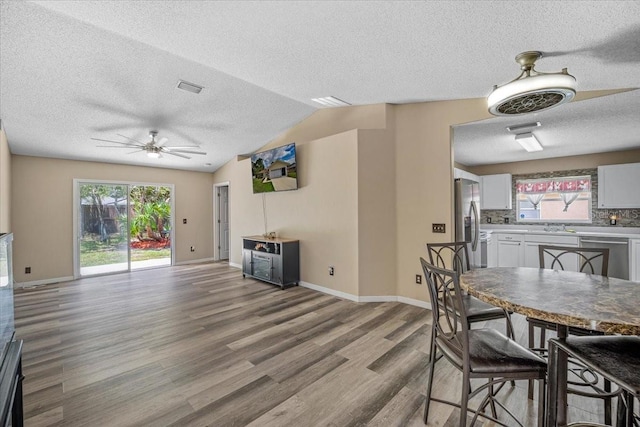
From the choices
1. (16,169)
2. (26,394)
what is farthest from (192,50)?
(16,169)

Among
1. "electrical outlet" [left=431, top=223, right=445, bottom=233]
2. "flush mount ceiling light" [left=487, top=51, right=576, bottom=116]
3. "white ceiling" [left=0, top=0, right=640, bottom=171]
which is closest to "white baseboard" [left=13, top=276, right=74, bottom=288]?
"white ceiling" [left=0, top=0, right=640, bottom=171]

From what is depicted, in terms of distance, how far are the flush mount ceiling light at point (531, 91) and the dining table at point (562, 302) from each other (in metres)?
1.20

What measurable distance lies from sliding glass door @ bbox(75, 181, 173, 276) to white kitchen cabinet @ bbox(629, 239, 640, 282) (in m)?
8.65

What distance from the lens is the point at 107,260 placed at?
5992mm

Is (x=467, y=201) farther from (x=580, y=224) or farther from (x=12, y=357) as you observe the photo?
(x=12, y=357)

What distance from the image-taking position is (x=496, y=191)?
5.82m

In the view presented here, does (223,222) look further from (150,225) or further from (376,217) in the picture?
(376,217)

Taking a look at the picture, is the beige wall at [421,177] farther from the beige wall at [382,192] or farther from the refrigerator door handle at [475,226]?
the refrigerator door handle at [475,226]

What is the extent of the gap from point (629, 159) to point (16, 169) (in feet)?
34.7

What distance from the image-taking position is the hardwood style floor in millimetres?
1828

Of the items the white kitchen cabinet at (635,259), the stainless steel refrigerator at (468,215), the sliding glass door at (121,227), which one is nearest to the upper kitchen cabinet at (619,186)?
the white kitchen cabinet at (635,259)

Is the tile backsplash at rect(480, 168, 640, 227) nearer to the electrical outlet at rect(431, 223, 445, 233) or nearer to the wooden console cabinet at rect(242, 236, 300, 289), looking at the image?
the electrical outlet at rect(431, 223, 445, 233)

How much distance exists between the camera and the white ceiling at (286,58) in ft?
6.20

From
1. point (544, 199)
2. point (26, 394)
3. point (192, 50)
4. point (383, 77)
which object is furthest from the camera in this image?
point (544, 199)
